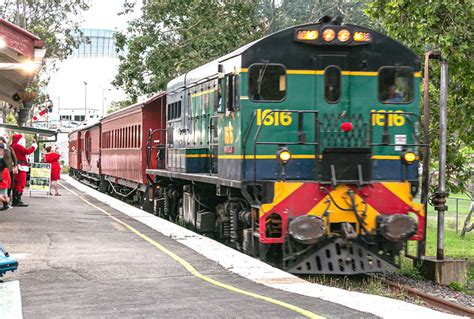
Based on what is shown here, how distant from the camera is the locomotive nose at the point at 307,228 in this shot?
11.2 meters

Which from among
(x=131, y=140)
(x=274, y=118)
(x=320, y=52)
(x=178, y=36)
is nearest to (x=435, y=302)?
(x=274, y=118)

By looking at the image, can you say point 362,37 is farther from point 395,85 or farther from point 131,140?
A: point 131,140

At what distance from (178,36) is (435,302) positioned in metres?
26.2

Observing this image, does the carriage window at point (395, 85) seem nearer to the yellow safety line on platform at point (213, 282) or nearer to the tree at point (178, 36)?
the yellow safety line on platform at point (213, 282)

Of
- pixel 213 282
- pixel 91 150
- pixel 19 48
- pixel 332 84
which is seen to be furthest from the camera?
pixel 91 150

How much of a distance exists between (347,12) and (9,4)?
756 inches

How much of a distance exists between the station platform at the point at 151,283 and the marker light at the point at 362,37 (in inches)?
153

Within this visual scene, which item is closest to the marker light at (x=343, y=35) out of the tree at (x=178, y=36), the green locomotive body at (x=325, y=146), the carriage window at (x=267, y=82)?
the green locomotive body at (x=325, y=146)

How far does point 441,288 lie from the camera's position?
12461mm

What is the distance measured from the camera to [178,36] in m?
34.7

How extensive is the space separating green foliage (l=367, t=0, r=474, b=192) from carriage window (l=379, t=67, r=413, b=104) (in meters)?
1.30

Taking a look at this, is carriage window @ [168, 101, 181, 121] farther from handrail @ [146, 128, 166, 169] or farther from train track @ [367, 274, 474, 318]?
train track @ [367, 274, 474, 318]

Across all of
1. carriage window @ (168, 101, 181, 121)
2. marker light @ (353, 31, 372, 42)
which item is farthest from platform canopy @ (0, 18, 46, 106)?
marker light @ (353, 31, 372, 42)

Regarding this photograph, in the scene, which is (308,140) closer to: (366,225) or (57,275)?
(366,225)
